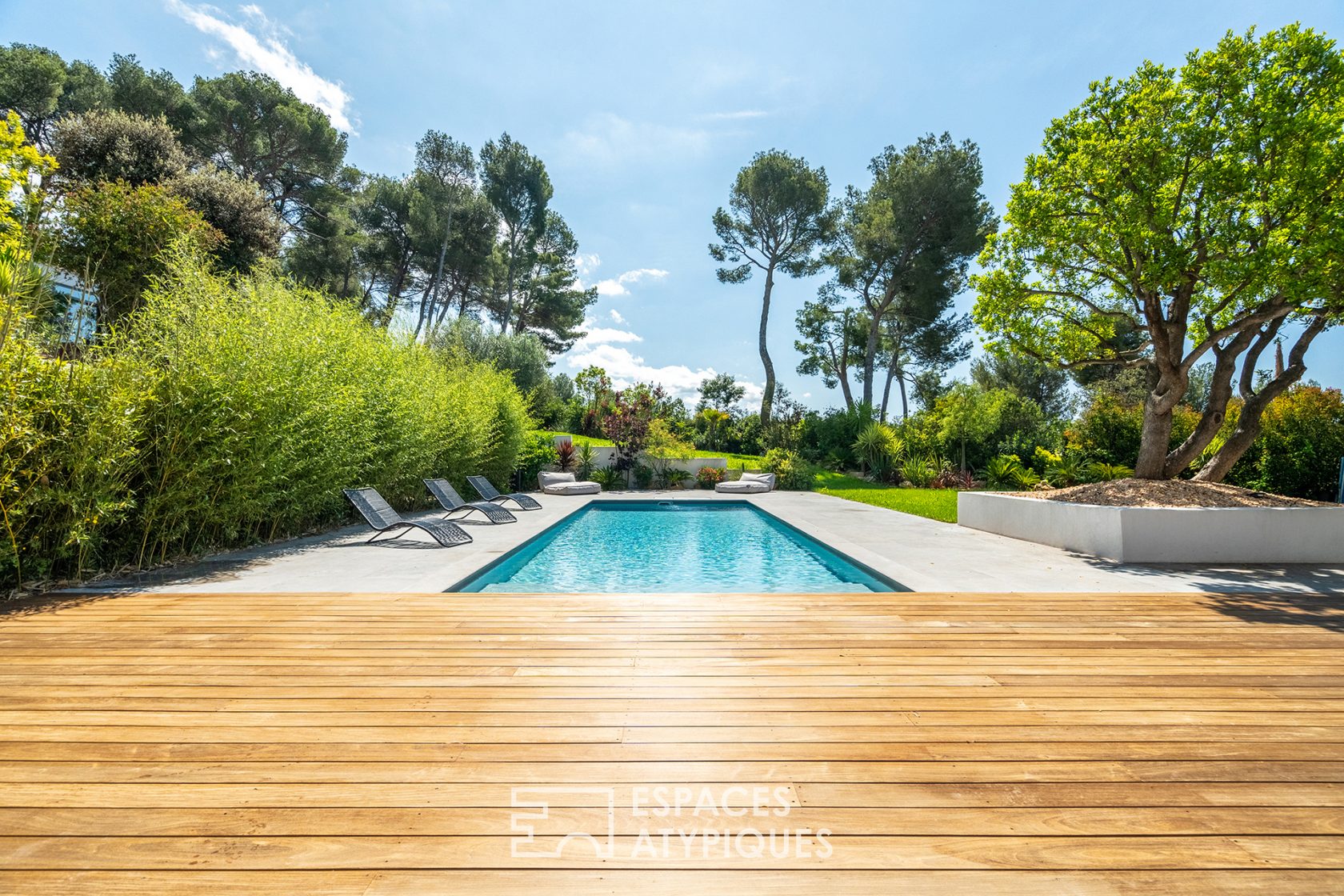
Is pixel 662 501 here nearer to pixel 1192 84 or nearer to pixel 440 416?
pixel 440 416

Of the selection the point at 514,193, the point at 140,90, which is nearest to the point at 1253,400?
the point at 514,193

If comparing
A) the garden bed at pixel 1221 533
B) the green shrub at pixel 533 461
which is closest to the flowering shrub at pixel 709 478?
the green shrub at pixel 533 461

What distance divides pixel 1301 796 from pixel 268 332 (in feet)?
23.4

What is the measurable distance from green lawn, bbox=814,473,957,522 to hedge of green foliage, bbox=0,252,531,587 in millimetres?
8438

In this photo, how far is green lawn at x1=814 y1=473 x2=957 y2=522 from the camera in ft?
33.3

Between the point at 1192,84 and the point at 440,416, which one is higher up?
the point at 1192,84

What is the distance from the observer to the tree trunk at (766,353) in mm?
23016

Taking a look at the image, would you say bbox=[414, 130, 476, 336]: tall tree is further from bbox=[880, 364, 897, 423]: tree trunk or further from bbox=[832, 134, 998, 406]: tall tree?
bbox=[880, 364, 897, 423]: tree trunk

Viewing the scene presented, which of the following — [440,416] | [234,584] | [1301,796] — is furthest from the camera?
[440,416]

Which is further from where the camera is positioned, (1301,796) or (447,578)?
(447,578)

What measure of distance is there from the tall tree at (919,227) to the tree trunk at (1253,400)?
12893mm

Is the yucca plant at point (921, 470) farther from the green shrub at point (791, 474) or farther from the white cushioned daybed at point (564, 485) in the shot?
the white cushioned daybed at point (564, 485)

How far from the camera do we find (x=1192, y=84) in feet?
19.3

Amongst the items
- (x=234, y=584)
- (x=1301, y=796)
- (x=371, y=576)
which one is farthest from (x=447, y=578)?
(x=1301, y=796)
